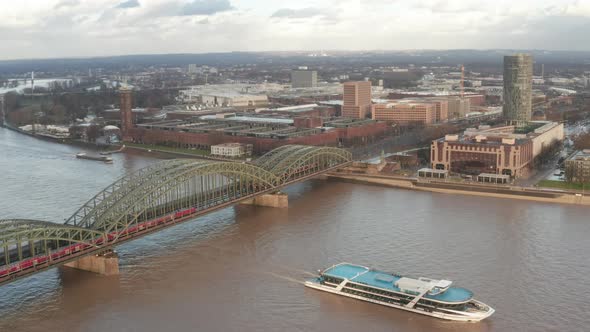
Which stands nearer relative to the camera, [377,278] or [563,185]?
[377,278]

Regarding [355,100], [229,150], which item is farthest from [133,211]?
[355,100]

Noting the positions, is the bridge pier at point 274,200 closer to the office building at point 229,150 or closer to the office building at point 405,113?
the office building at point 229,150

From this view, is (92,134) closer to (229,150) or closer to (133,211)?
(229,150)

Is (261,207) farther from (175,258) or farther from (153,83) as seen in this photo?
(153,83)

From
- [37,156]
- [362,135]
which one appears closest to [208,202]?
[37,156]

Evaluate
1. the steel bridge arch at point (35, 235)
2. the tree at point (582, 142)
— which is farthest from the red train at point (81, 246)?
the tree at point (582, 142)
